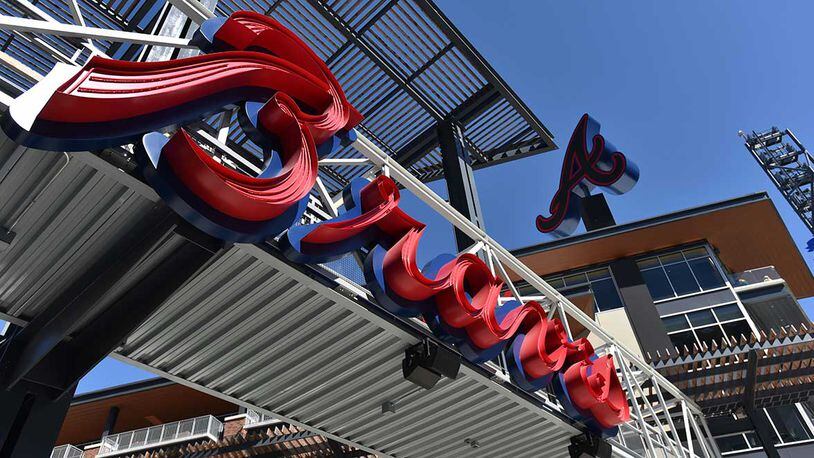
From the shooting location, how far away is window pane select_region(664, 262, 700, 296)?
86.3 feet

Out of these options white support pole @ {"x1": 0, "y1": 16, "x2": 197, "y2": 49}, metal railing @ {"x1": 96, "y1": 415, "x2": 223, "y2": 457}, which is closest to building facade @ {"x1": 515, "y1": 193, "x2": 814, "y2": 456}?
metal railing @ {"x1": 96, "y1": 415, "x2": 223, "y2": 457}

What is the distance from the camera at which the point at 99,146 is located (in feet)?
13.6

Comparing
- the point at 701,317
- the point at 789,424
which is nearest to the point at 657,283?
the point at 701,317

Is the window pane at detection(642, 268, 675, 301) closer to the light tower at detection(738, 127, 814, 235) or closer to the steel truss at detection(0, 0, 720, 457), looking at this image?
the steel truss at detection(0, 0, 720, 457)

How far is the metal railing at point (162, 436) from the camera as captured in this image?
2477 centimetres

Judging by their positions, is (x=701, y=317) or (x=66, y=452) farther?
(x=66, y=452)

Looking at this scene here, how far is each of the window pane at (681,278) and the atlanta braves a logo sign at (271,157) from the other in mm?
19731

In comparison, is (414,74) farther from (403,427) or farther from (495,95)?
(403,427)

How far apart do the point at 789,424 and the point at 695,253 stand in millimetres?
9042

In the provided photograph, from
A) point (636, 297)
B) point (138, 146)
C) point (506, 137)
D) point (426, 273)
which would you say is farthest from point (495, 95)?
point (636, 297)

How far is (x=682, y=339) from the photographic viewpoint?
24.4 m

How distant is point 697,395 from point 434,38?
1164 cm

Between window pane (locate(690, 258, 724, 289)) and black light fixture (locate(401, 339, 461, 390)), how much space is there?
74.5ft

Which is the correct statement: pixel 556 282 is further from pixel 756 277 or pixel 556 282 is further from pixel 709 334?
pixel 756 277
